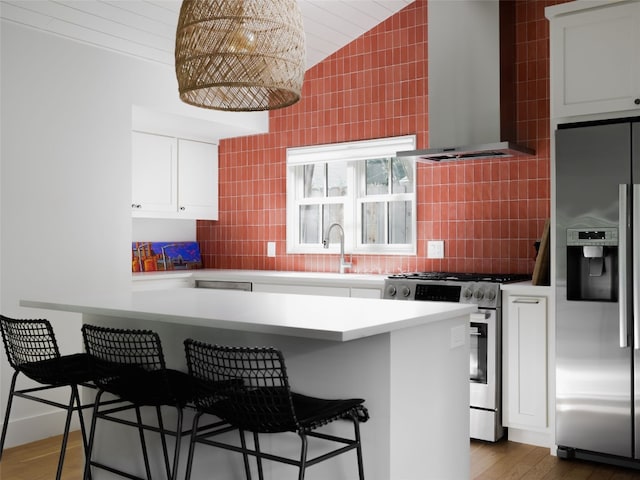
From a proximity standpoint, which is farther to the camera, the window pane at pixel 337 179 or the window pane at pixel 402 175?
the window pane at pixel 337 179

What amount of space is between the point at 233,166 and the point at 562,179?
316cm

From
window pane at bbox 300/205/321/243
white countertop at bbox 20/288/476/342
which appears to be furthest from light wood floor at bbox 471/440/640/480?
window pane at bbox 300/205/321/243

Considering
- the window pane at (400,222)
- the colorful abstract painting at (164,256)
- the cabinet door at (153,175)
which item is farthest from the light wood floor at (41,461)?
the window pane at (400,222)

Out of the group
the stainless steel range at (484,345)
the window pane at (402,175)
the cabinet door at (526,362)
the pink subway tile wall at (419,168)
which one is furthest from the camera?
the window pane at (402,175)

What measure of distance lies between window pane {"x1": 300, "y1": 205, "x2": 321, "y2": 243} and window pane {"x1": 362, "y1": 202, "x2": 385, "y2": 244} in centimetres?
48

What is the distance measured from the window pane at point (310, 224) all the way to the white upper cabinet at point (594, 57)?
2.34 metres

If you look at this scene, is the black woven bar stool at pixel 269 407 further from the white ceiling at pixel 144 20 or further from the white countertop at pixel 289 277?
the white ceiling at pixel 144 20

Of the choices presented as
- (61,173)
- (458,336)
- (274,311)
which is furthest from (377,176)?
(274,311)

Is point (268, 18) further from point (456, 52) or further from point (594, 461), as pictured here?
point (594, 461)

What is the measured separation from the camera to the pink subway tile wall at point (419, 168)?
4395 mm

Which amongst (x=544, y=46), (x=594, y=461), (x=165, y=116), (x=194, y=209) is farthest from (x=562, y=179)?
(x=194, y=209)

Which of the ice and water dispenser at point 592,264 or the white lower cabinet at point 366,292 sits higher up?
the ice and water dispenser at point 592,264

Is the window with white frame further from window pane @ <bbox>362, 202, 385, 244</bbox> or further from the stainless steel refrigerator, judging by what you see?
the stainless steel refrigerator

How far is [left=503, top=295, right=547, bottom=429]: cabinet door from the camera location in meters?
3.82
